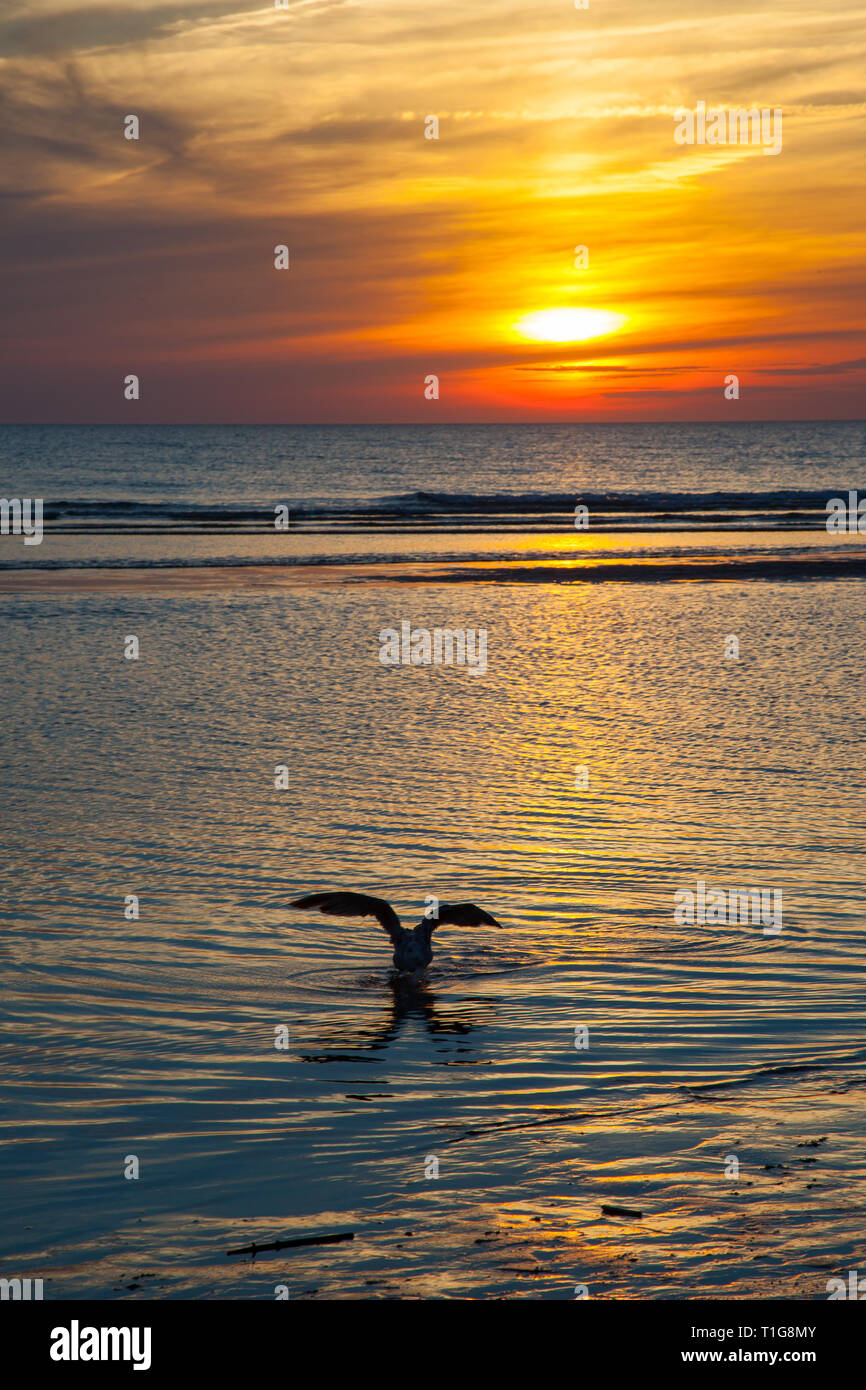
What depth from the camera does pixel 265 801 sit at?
516 inches

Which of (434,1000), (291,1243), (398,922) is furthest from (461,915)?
(291,1243)

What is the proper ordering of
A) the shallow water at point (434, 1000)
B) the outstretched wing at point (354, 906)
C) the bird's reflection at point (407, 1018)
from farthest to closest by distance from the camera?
the outstretched wing at point (354, 906) → the bird's reflection at point (407, 1018) → the shallow water at point (434, 1000)

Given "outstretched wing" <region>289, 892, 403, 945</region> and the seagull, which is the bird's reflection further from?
"outstretched wing" <region>289, 892, 403, 945</region>

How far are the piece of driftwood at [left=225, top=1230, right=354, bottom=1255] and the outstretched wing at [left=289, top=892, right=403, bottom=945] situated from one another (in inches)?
123

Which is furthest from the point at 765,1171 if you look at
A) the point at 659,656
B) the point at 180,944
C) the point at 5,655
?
the point at 5,655

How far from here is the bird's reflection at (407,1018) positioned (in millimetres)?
7758

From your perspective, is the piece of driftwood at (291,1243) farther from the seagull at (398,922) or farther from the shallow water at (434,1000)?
the seagull at (398,922)

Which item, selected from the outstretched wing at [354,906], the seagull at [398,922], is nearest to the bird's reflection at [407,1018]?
the seagull at [398,922]

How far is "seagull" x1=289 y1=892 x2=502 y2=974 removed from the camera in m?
8.53

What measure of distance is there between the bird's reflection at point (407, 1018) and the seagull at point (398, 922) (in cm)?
14

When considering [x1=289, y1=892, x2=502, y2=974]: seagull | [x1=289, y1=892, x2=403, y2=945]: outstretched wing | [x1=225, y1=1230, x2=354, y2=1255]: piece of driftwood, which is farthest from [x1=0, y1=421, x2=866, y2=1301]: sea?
[x1=289, y1=892, x2=403, y2=945]: outstretched wing

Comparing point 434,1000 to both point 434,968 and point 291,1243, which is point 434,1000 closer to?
point 434,968

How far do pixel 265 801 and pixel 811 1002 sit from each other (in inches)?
250
